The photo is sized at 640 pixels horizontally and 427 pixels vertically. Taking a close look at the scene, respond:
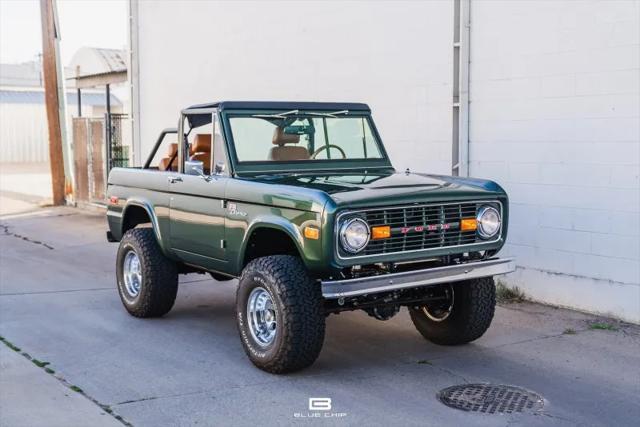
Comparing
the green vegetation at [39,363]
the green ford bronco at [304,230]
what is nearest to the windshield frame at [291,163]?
the green ford bronco at [304,230]

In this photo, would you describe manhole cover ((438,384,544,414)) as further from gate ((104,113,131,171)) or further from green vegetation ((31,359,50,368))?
gate ((104,113,131,171))

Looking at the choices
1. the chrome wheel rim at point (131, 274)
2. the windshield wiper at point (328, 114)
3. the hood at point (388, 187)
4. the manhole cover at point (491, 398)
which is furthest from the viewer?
the chrome wheel rim at point (131, 274)

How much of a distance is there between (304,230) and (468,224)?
129 cm

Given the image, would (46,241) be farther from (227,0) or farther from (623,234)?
(623,234)

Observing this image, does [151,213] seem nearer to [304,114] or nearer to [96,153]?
[304,114]

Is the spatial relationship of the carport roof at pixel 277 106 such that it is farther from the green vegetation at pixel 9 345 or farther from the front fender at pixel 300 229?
the green vegetation at pixel 9 345

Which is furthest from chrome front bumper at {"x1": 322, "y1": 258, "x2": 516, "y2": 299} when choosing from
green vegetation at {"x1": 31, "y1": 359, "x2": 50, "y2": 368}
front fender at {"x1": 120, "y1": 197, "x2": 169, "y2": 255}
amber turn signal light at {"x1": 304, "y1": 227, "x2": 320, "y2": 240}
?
front fender at {"x1": 120, "y1": 197, "x2": 169, "y2": 255}

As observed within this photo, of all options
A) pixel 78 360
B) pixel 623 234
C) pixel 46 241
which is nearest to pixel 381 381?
pixel 78 360

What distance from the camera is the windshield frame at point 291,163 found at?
728 centimetres

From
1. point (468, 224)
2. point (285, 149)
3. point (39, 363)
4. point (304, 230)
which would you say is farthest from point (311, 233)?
point (39, 363)

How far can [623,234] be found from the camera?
8164mm

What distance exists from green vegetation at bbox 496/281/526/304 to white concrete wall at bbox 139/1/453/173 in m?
1.58

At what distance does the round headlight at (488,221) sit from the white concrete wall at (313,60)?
10.6 ft

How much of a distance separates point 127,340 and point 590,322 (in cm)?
412
